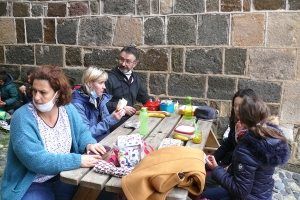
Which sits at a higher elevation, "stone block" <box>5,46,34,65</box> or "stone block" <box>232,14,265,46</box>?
"stone block" <box>232,14,265,46</box>

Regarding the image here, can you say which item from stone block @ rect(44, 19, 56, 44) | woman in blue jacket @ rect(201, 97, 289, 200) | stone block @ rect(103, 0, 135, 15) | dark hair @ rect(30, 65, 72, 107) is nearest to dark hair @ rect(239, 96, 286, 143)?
woman in blue jacket @ rect(201, 97, 289, 200)

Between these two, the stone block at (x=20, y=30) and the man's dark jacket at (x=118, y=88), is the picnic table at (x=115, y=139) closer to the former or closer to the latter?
the man's dark jacket at (x=118, y=88)

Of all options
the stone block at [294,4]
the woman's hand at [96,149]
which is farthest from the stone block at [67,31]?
the stone block at [294,4]

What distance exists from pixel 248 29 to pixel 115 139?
255cm

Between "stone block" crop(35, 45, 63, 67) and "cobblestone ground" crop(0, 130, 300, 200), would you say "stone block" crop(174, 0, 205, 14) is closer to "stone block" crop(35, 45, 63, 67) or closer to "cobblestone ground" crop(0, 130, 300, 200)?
"stone block" crop(35, 45, 63, 67)

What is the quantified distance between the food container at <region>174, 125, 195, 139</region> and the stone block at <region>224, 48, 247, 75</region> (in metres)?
1.80

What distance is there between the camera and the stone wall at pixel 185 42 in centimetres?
399

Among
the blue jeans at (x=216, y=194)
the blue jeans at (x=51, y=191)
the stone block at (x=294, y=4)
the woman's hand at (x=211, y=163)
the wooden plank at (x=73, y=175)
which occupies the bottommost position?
the blue jeans at (x=216, y=194)

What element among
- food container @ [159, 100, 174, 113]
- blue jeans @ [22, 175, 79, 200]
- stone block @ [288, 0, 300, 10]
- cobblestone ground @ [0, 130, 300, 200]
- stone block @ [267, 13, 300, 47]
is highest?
stone block @ [288, 0, 300, 10]

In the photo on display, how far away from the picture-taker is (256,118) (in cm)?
196

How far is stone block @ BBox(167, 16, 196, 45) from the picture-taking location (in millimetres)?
4258

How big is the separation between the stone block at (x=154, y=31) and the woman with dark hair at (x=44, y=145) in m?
2.40

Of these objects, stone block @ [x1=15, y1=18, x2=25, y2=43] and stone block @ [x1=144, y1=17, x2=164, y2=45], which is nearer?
stone block @ [x1=144, y1=17, x2=164, y2=45]

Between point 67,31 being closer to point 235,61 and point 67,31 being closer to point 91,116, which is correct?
point 91,116
